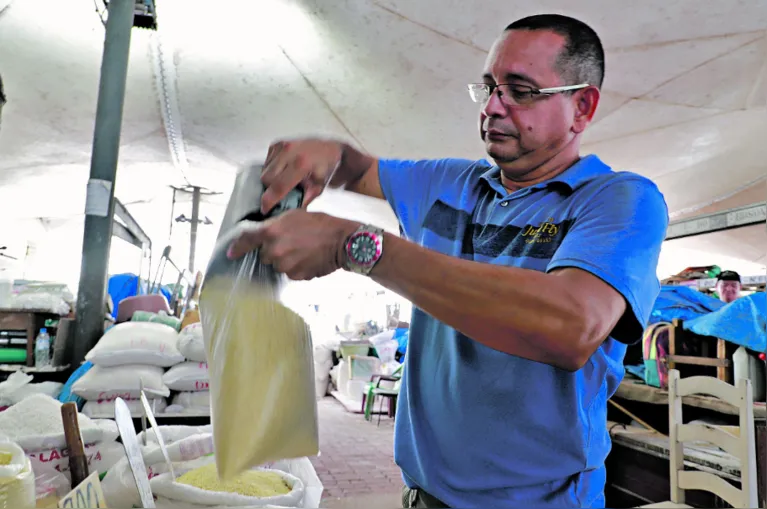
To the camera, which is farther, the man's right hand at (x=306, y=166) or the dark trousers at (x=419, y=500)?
the dark trousers at (x=419, y=500)

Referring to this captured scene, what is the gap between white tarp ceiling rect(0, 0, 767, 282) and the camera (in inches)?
130

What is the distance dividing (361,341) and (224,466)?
26.5 feet

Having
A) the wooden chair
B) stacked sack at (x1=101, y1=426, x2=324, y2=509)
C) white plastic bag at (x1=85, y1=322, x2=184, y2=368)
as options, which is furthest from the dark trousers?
white plastic bag at (x1=85, y1=322, x2=184, y2=368)

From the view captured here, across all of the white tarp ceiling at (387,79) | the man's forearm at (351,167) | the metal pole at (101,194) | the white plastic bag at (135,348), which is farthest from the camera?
the white tarp ceiling at (387,79)

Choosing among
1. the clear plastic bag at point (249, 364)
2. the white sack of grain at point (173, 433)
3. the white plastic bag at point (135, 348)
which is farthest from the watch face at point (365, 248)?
the white plastic bag at point (135, 348)

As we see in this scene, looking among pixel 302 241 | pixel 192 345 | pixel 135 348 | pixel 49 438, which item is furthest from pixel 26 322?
pixel 302 241

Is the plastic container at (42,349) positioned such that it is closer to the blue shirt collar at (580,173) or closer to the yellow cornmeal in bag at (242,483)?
the yellow cornmeal in bag at (242,483)

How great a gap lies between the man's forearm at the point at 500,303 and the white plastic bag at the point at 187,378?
2086 millimetres

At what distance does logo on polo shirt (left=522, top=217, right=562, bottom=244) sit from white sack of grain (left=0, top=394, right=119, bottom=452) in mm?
1299

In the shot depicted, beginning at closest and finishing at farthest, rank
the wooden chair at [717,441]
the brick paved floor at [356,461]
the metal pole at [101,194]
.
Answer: the wooden chair at [717,441]
the metal pole at [101,194]
the brick paved floor at [356,461]

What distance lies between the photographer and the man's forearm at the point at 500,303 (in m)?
0.58

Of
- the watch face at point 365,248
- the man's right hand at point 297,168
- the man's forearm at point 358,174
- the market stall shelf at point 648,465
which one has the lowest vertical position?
the market stall shelf at point 648,465

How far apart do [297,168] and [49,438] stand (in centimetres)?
113

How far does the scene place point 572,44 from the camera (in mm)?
864
